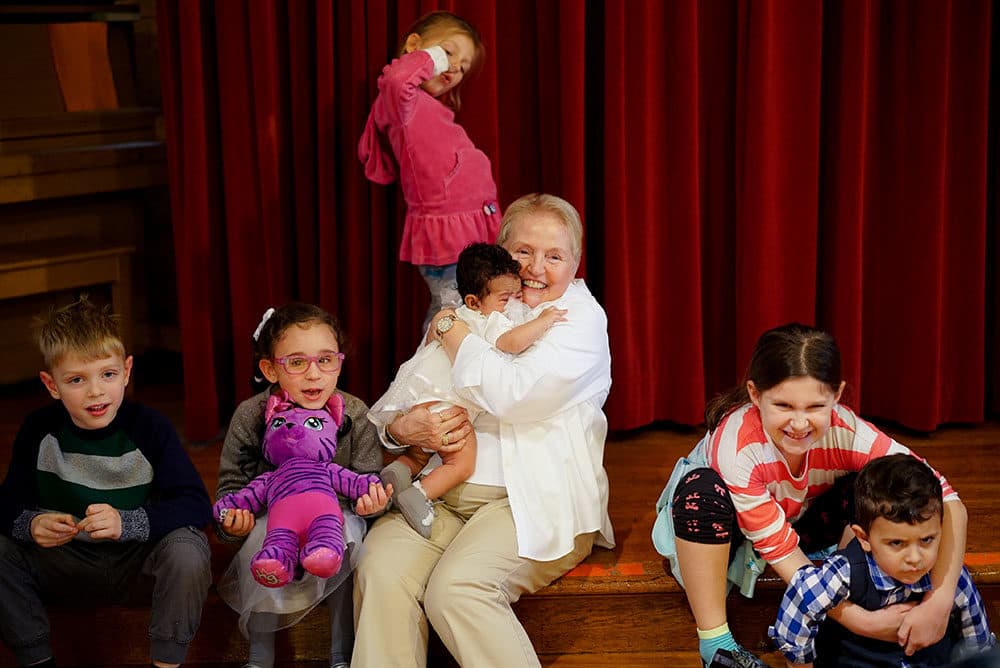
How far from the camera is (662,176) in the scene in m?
3.29

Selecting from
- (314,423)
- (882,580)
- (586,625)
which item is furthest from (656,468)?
(314,423)

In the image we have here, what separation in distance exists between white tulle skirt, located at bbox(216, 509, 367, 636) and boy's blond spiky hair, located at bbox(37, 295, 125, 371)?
467mm

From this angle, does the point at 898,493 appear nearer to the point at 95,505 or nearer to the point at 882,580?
the point at 882,580

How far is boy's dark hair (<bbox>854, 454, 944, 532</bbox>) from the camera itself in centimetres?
216

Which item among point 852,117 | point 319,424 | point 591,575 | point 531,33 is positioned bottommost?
point 591,575

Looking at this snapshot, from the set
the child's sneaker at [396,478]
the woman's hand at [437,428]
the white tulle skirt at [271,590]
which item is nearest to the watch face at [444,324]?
the woman's hand at [437,428]

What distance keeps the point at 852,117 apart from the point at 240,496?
6.14ft

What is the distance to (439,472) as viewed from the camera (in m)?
2.52

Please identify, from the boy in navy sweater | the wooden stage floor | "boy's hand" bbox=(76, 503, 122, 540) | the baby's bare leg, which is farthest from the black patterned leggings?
"boy's hand" bbox=(76, 503, 122, 540)

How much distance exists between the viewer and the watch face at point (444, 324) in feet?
8.33

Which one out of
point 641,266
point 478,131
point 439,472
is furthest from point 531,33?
point 439,472

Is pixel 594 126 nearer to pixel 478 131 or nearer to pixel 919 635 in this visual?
pixel 478 131

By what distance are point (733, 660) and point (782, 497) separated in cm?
34

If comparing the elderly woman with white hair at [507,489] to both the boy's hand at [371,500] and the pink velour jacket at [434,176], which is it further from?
the pink velour jacket at [434,176]
